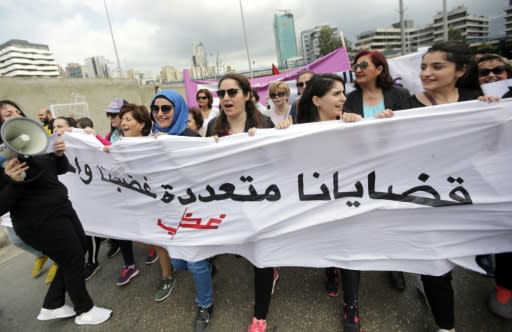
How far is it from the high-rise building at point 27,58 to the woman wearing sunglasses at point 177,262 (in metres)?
123

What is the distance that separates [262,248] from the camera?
1944mm

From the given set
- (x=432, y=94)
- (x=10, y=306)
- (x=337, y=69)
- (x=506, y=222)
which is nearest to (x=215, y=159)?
(x=432, y=94)

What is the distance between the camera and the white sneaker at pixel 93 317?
230 cm

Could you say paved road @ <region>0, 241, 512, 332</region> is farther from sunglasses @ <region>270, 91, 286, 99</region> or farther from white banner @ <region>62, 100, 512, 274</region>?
sunglasses @ <region>270, 91, 286, 99</region>

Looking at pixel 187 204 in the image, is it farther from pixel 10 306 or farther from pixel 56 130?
pixel 10 306

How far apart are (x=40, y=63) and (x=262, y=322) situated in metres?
145

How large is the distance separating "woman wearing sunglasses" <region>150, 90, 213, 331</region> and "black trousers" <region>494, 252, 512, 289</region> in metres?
2.08

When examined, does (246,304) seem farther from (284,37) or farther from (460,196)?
(284,37)

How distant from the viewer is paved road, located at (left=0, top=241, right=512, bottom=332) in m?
1.98

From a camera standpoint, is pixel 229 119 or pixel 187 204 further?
pixel 229 119

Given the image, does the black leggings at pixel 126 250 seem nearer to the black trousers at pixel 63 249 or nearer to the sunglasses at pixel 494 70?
the black trousers at pixel 63 249

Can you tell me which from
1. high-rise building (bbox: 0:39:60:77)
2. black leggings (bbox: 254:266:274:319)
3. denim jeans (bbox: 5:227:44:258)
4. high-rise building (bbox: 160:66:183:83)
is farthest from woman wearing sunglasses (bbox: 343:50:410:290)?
high-rise building (bbox: 0:39:60:77)

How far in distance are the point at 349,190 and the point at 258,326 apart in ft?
3.83

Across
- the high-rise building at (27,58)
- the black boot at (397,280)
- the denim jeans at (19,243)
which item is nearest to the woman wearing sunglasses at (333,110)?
the black boot at (397,280)
